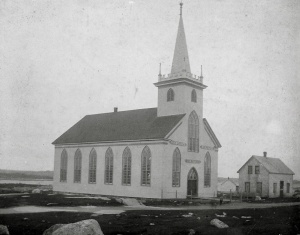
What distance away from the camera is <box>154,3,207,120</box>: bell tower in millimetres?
42875

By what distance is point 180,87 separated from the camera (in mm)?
43000

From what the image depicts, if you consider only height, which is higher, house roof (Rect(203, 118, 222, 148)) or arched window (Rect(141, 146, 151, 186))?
house roof (Rect(203, 118, 222, 148))

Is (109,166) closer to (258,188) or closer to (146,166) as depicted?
(146,166)

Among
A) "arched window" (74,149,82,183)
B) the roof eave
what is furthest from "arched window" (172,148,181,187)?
"arched window" (74,149,82,183)

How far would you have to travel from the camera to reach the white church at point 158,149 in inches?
1593

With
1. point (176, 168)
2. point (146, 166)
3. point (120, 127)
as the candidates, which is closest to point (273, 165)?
point (176, 168)

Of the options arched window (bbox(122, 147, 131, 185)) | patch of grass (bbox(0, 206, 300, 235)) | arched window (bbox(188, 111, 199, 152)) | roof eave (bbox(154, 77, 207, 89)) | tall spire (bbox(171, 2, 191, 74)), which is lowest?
patch of grass (bbox(0, 206, 300, 235))

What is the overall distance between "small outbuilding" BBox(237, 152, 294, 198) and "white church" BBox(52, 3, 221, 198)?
10.9 metres

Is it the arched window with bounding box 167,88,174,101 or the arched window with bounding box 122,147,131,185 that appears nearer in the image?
the arched window with bounding box 122,147,131,185

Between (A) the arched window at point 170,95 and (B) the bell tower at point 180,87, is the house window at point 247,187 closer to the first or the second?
(B) the bell tower at point 180,87

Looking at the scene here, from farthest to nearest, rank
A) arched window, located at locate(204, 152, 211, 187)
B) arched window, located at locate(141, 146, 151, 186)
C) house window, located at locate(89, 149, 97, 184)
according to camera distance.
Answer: house window, located at locate(89, 149, 97, 184) → arched window, located at locate(204, 152, 211, 187) → arched window, located at locate(141, 146, 151, 186)

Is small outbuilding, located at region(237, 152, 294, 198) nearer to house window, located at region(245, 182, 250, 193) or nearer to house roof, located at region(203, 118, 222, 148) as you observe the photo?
house window, located at region(245, 182, 250, 193)

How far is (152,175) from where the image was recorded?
40188mm

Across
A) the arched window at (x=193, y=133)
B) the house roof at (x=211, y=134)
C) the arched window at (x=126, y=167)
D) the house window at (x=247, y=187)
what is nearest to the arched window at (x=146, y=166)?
the arched window at (x=126, y=167)
